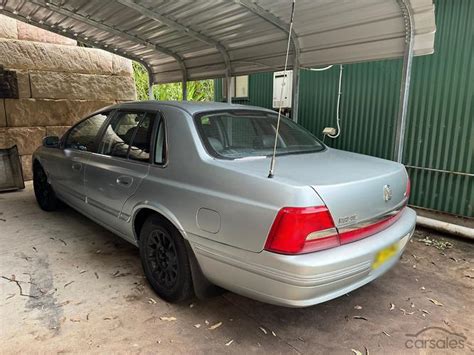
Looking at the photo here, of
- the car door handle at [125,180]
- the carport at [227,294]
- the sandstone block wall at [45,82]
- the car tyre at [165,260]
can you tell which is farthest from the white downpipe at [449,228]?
the sandstone block wall at [45,82]

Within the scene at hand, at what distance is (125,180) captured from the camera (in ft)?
9.76

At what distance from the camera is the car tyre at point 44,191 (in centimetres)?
482

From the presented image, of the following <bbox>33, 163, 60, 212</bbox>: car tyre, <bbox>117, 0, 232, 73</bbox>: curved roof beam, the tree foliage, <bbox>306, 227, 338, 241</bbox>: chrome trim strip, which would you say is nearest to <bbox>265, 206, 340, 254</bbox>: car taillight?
<bbox>306, 227, 338, 241</bbox>: chrome trim strip

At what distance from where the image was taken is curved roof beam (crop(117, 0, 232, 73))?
4427 millimetres

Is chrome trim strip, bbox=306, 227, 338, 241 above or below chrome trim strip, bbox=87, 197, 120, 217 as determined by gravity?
above

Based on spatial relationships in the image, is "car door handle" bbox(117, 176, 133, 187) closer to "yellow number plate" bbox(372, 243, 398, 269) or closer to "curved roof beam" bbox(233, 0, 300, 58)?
"yellow number plate" bbox(372, 243, 398, 269)

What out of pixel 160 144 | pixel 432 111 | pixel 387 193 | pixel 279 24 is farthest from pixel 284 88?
pixel 387 193

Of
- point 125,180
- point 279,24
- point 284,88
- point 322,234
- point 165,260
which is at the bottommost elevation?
point 165,260

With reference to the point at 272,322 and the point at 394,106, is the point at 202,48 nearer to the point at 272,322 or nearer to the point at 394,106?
the point at 394,106

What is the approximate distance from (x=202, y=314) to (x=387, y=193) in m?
1.57

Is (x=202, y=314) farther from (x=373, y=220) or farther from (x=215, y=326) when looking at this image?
(x=373, y=220)

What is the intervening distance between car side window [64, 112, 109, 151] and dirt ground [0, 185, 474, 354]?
1.13 metres

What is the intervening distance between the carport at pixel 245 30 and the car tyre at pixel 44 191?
2.27 metres

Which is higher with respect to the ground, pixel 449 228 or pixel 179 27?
pixel 179 27
